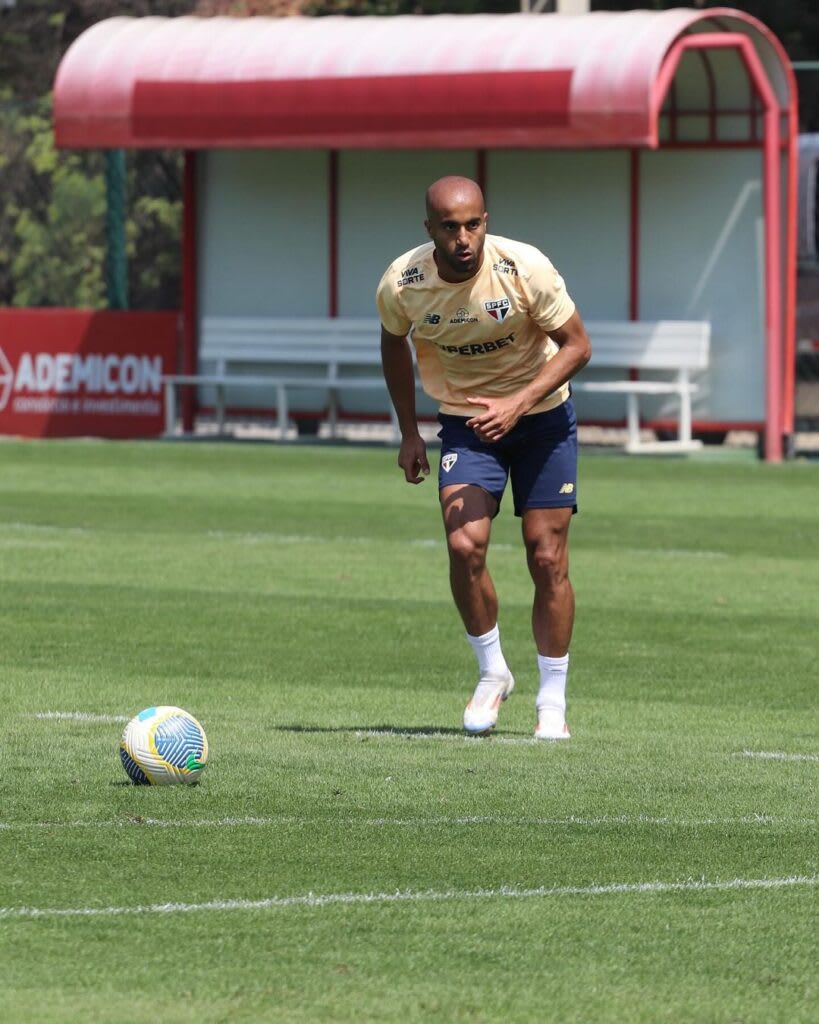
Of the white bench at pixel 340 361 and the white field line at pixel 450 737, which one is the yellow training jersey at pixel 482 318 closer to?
the white field line at pixel 450 737

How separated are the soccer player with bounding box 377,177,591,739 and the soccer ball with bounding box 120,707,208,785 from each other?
151 cm

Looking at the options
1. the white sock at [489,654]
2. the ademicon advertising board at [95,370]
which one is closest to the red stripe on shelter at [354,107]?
the ademicon advertising board at [95,370]

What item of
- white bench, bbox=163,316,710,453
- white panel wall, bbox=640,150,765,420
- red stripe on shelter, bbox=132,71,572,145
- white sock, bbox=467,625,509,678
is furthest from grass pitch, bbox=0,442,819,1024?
white panel wall, bbox=640,150,765,420

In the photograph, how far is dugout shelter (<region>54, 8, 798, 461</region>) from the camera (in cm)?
2517

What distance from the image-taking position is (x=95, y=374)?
28.3 meters

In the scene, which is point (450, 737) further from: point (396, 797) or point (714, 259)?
point (714, 259)

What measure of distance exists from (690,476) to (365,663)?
12109 millimetres

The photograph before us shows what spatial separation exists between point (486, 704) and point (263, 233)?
20.6m

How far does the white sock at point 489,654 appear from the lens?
29.2ft

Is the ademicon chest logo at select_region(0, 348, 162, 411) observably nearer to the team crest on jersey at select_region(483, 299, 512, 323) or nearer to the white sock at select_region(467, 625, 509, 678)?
the white sock at select_region(467, 625, 509, 678)

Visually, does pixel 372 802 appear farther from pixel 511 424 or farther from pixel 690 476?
pixel 690 476

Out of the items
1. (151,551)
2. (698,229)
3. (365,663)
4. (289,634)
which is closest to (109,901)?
(365,663)

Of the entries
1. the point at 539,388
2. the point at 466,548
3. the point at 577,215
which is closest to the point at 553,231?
the point at 577,215

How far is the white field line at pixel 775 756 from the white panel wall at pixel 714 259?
17.8 metres
